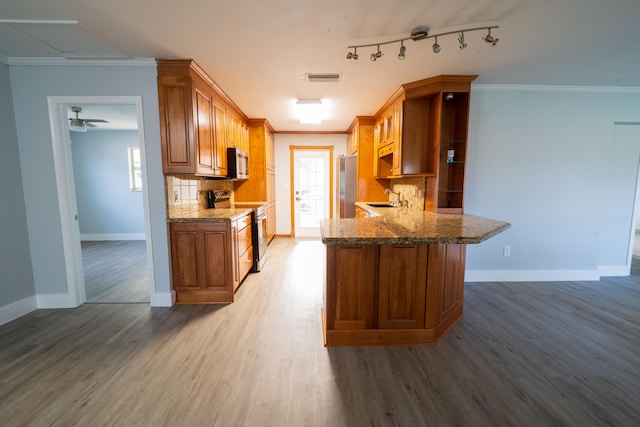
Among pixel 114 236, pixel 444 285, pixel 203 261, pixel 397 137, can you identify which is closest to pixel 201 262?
pixel 203 261

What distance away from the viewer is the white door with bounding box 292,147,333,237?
629cm

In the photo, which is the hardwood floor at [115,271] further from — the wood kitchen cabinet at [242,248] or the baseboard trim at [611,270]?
the baseboard trim at [611,270]

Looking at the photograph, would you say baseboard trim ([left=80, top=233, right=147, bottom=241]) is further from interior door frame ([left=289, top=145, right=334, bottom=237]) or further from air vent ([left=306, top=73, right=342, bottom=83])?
air vent ([left=306, top=73, right=342, bottom=83])

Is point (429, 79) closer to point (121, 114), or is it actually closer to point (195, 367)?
point (195, 367)

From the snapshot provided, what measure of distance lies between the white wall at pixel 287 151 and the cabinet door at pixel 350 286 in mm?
4353

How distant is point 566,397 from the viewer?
164cm

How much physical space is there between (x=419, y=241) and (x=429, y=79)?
220 cm

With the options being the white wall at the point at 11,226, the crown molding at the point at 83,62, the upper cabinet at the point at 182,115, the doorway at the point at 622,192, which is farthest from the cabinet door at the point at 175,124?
the doorway at the point at 622,192

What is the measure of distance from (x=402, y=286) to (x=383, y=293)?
16 cm

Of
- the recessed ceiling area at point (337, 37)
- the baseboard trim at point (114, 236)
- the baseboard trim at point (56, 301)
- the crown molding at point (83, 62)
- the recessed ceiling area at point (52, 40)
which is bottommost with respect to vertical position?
the baseboard trim at point (56, 301)

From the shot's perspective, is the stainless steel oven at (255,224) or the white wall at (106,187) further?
the white wall at (106,187)

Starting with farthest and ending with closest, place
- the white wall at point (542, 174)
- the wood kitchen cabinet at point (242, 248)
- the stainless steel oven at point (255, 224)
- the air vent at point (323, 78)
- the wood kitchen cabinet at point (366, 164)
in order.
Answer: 1. the wood kitchen cabinet at point (366, 164)
2. the stainless steel oven at point (255, 224)
3. the white wall at point (542, 174)
4. the wood kitchen cabinet at point (242, 248)
5. the air vent at point (323, 78)

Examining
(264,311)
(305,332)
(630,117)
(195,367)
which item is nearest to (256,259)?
(264,311)

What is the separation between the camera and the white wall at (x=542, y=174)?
10.9 ft
